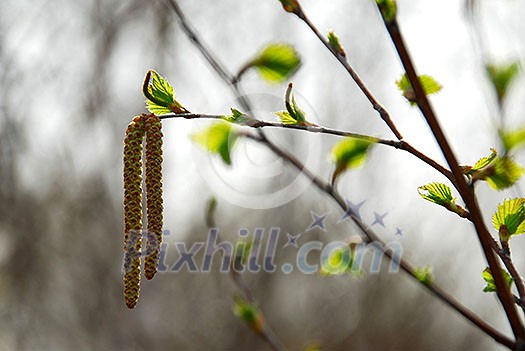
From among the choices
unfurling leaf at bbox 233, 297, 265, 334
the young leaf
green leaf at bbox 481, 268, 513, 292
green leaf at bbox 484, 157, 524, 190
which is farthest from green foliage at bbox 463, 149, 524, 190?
unfurling leaf at bbox 233, 297, 265, 334

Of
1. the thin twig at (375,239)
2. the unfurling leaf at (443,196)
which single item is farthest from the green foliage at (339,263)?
the unfurling leaf at (443,196)

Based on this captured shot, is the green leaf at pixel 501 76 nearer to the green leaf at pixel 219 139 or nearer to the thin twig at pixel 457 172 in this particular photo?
the thin twig at pixel 457 172

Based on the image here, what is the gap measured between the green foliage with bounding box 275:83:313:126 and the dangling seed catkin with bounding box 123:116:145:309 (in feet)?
0.44

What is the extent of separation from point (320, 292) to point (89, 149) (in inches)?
77.0

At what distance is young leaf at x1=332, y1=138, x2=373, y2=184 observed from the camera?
2.76ft

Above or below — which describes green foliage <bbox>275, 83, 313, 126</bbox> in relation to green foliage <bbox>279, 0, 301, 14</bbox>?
below

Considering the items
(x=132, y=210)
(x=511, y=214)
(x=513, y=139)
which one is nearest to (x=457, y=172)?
(x=513, y=139)

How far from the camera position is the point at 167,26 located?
3.92m

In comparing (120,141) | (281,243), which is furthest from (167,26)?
(281,243)

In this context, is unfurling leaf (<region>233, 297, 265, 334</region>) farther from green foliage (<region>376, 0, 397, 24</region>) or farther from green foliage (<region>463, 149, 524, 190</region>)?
green foliage (<region>376, 0, 397, 24</region>)

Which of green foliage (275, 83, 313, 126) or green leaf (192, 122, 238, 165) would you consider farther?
green leaf (192, 122, 238, 165)

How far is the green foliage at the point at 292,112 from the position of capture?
0.60 metres

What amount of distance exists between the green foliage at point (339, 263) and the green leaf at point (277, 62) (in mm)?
268

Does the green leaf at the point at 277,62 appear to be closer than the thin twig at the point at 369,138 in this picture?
No
